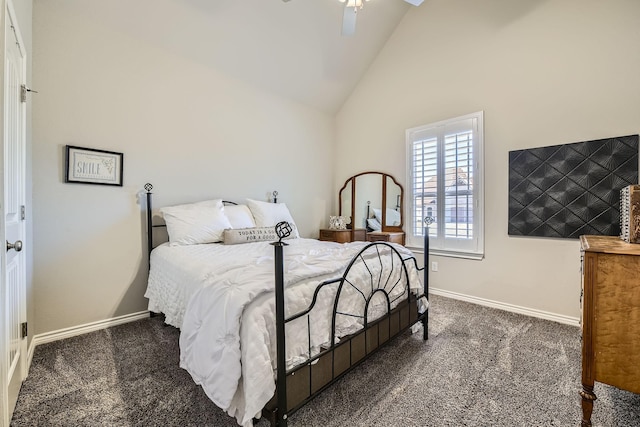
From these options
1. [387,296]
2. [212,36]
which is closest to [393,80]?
[212,36]

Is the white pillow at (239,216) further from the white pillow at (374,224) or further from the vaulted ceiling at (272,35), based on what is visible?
the white pillow at (374,224)

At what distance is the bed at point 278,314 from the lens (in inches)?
46.6

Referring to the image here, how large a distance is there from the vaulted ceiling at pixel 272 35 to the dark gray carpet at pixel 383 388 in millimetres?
2925

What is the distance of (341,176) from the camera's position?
4.75m

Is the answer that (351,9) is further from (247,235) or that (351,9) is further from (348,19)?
(247,235)

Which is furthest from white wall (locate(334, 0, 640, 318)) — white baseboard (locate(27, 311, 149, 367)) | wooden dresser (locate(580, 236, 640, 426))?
white baseboard (locate(27, 311, 149, 367))

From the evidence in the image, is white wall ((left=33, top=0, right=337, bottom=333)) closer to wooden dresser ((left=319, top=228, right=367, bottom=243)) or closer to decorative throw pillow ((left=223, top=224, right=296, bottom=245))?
decorative throw pillow ((left=223, top=224, right=296, bottom=245))

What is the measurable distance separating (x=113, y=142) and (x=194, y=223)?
41.9 inches

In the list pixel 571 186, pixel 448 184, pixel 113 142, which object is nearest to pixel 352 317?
pixel 448 184

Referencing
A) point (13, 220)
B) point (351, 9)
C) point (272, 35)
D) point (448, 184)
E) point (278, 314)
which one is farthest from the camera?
point (448, 184)

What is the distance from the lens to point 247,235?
9.30 feet

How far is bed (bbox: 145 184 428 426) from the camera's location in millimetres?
1185

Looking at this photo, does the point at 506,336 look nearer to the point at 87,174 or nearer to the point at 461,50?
the point at 461,50

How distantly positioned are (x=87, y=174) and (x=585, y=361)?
3.73 meters
